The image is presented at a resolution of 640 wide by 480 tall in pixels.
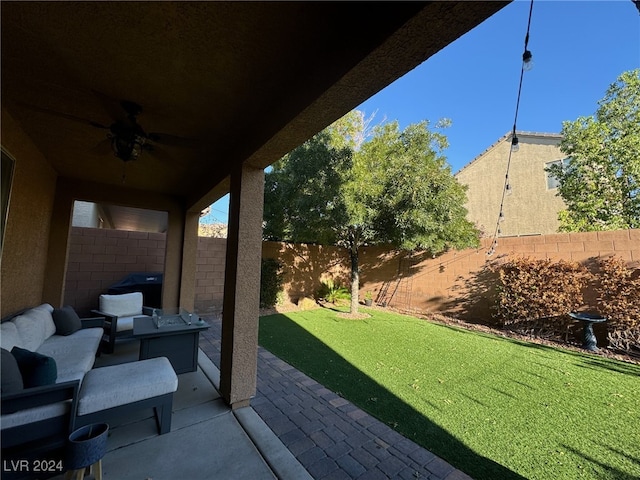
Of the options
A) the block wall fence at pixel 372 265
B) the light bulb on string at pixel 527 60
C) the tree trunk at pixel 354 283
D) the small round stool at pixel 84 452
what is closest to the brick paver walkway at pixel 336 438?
the small round stool at pixel 84 452

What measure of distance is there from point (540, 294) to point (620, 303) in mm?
1142

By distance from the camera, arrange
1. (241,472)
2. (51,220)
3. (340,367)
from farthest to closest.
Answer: (51,220)
(340,367)
(241,472)

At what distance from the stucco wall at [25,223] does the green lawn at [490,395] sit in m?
3.40

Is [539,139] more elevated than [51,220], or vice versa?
[539,139]

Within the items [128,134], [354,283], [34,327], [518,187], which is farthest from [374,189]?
[518,187]

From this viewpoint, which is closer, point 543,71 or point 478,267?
point 543,71

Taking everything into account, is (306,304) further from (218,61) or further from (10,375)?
(218,61)

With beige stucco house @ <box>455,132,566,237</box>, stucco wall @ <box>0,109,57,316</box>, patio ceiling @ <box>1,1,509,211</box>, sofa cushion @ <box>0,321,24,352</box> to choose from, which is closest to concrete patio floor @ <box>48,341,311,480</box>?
sofa cushion @ <box>0,321,24,352</box>

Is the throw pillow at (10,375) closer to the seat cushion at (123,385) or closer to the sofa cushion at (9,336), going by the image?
the seat cushion at (123,385)

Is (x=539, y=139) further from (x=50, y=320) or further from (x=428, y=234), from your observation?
(x=50, y=320)

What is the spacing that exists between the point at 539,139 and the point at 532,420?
12.5 m

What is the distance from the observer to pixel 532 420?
2.65 metres

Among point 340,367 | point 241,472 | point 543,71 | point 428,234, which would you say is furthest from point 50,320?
point 543,71

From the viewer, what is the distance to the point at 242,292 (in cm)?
278
